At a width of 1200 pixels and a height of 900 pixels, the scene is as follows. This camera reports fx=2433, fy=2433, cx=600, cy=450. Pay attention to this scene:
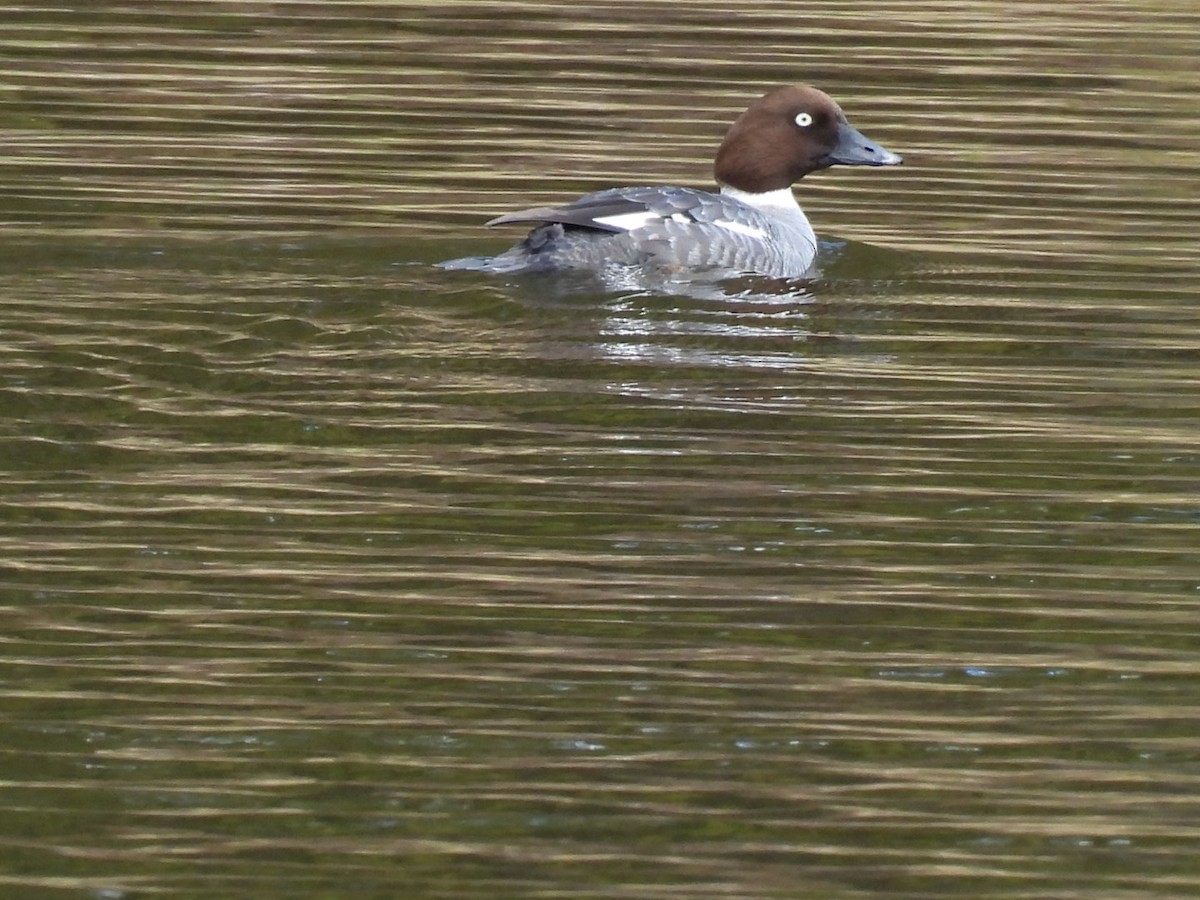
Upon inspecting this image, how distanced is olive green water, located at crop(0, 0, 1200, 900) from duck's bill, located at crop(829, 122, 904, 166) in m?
0.26

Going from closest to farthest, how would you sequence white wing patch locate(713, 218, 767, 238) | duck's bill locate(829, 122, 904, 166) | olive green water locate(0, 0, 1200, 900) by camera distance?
olive green water locate(0, 0, 1200, 900), white wing patch locate(713, 218, 767, 238), duck's bill locate(829, 122, 904, 166)

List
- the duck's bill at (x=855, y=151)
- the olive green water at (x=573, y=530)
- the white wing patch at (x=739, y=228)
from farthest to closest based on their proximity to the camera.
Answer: the duck's bill at (x=855, y=151) < the white wing patch at (x=739, y=228) < the olive green water at (x=573, y=530)

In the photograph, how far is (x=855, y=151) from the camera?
33.4ft

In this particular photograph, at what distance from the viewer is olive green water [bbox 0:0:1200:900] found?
4.39 m

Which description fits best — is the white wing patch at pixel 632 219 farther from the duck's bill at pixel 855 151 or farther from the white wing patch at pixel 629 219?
the duck's bill at pixel 855 151

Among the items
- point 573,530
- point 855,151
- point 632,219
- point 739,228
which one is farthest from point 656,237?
point 573,530

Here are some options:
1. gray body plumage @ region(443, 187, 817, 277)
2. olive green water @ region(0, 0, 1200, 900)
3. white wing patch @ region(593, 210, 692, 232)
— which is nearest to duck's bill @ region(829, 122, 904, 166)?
olive green water @ region(0, 0, 1200, 900)

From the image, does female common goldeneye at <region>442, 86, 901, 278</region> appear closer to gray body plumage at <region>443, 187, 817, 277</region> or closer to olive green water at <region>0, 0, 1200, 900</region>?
gray body plumage at <region>443, 187, 817, 277</region>

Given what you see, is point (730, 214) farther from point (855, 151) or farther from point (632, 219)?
point (855, 151)

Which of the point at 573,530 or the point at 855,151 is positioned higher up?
the point at 855,151

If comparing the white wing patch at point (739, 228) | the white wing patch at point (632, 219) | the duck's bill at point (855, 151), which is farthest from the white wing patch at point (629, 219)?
the duck's bill at point (855, 151)

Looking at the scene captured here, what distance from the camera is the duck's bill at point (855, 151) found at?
10117mm

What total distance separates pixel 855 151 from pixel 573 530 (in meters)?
4.69

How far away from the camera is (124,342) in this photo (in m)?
7.55
